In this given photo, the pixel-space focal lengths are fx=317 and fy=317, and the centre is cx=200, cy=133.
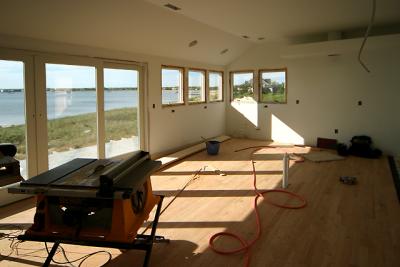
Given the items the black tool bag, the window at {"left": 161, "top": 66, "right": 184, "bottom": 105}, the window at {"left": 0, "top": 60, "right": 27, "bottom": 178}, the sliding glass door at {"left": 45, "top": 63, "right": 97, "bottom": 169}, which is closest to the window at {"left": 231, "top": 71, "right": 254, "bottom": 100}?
the window at {"left": 161, "top": 66, "right": 184, "bottom": 105}

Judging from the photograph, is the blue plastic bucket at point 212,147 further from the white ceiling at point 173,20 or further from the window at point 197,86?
the white ceiling at point 173,20

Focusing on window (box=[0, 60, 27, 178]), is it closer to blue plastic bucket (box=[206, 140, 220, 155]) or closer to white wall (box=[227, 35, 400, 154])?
blue plastic bucket (box=[206, 140, 220, 155])

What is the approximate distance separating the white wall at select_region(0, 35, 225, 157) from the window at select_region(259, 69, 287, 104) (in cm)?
133

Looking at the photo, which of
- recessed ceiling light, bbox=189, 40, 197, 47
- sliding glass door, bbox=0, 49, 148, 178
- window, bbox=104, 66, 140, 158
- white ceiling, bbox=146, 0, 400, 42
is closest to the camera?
sliding glass door, bbox=0, 49, 148, 178

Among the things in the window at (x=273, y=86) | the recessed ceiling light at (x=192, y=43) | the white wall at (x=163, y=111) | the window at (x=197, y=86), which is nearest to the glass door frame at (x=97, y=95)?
the white wall at (x=163, y=111)

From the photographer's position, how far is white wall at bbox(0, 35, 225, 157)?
4520 mm

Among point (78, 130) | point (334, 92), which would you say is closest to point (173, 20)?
point (78, 130)

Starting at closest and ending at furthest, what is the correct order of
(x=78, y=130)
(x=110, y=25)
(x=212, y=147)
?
(x=110, y=25)
(x=78, y=130)
(x=212, y=147)

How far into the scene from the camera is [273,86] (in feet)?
29.2

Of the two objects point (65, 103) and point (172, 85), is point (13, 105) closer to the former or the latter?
point (65, 103)

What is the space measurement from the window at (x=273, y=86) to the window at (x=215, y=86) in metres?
1.29

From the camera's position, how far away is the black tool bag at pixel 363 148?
23.1ft

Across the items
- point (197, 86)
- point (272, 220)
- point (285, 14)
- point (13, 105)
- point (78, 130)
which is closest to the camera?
point (272, 220)

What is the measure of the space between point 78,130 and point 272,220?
339cm
